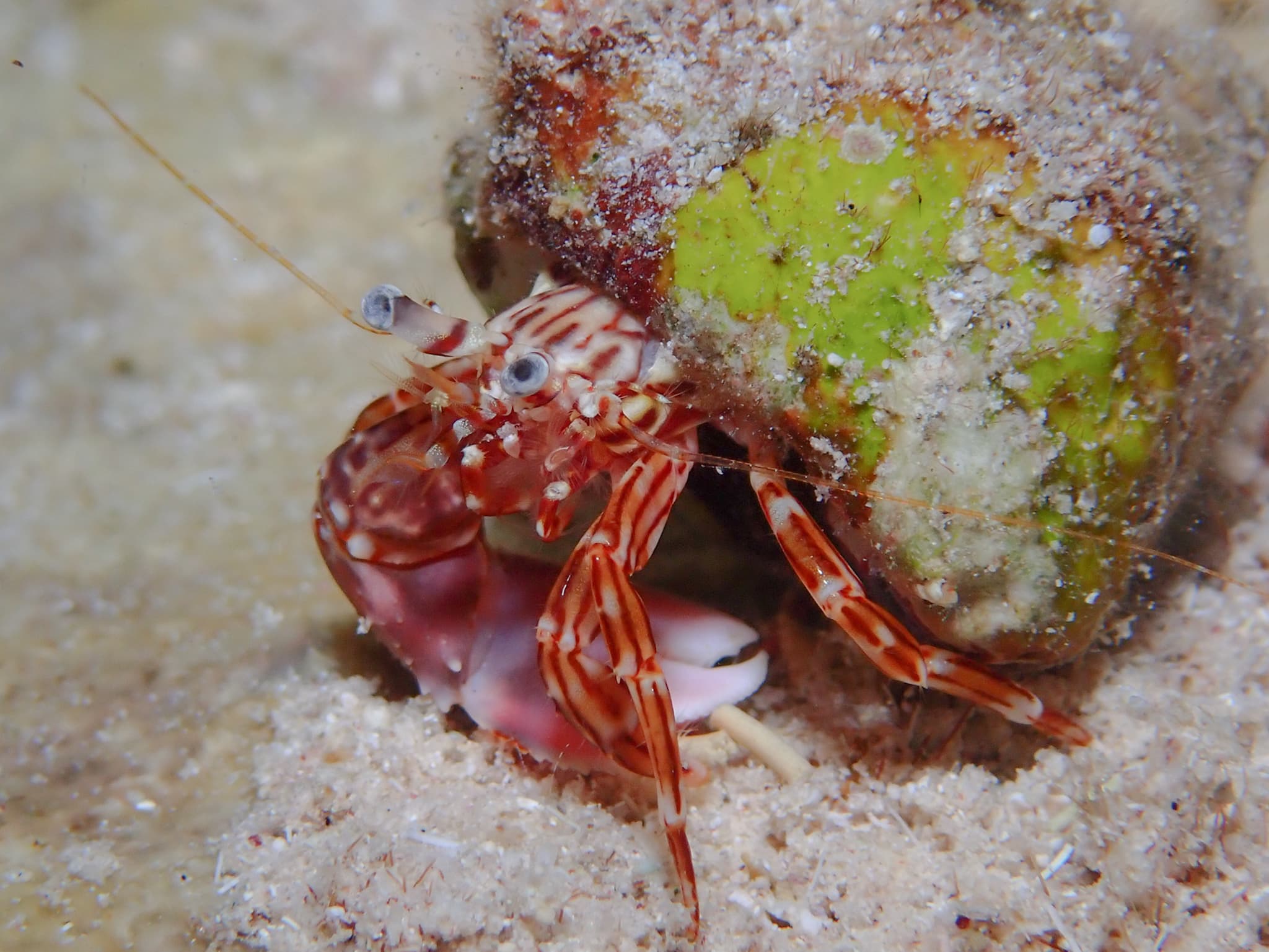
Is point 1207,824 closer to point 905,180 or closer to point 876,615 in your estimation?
point 876,615

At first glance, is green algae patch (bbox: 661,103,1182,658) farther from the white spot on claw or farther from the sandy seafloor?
the white spot on claw

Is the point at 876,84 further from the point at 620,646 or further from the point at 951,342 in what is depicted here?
the point at 620,646

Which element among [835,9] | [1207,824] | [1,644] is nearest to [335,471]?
[1,644]

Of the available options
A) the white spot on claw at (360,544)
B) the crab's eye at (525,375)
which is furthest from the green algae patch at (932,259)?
the white spot on claw at (360,544)

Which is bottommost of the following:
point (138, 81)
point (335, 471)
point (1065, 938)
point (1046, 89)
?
point (1065, 938)

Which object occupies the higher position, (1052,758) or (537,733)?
(537,733)

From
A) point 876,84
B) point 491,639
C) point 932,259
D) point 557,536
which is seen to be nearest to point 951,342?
point 932,259

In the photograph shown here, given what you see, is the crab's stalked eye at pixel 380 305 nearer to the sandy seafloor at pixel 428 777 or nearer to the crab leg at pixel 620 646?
the sandy seafloor at pixel 428 777
